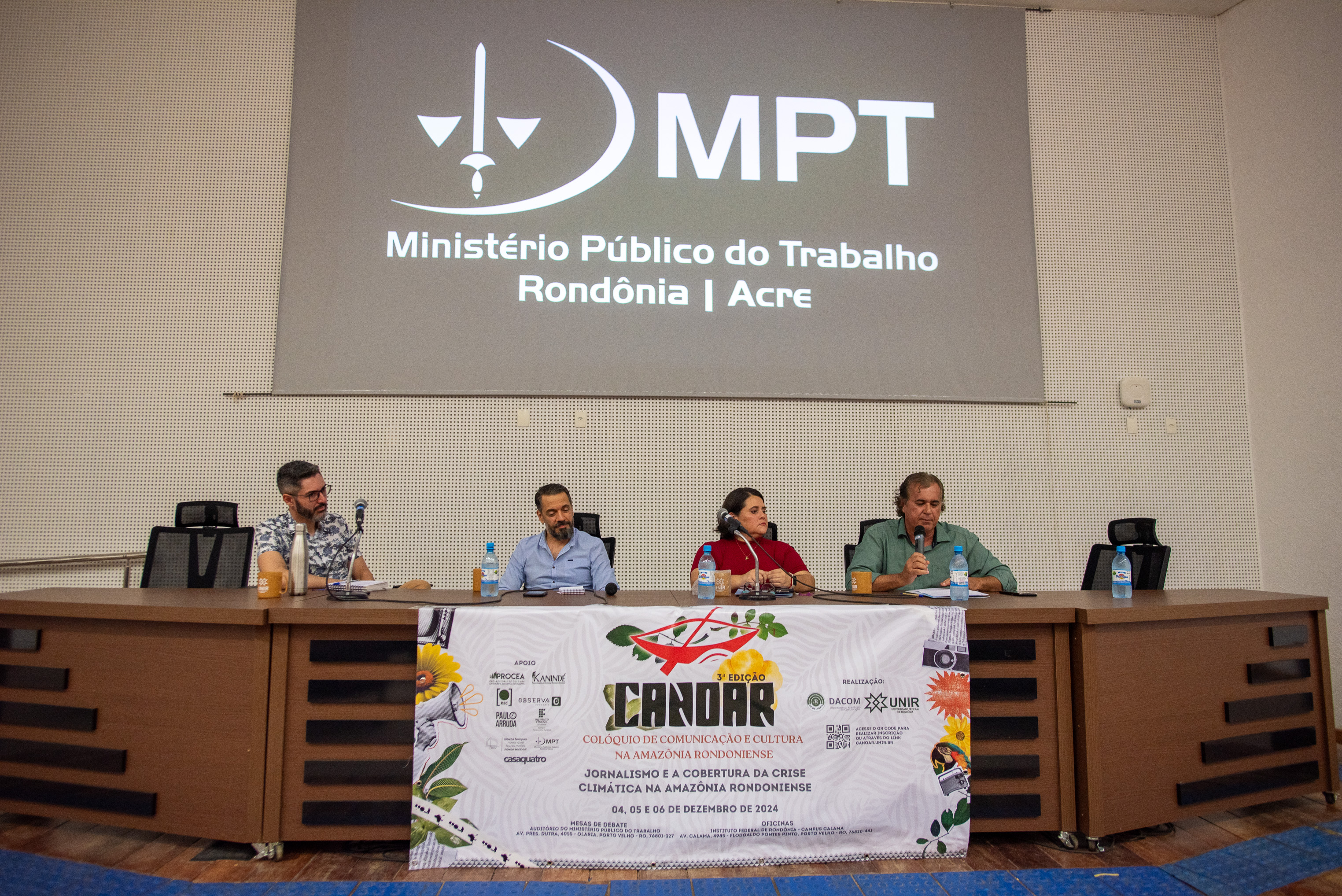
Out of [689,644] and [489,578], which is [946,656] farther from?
[489,578]

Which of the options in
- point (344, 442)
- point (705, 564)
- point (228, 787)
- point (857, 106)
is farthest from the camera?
point (857, 106)

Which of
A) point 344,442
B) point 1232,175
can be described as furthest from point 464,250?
point 1232,175

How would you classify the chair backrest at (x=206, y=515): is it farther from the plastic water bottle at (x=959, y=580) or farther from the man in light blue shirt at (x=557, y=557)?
the plastic water bottle at (x=959, y=580)

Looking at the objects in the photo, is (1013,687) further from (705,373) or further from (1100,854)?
(705,373)

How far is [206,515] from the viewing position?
329 centimetres

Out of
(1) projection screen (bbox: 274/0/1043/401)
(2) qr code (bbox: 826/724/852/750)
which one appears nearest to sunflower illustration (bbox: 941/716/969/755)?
(2) qr code (bbox: 826/724/852/750)

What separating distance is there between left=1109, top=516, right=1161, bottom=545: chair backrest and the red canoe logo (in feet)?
6.26

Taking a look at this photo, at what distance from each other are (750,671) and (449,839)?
0.99 meters

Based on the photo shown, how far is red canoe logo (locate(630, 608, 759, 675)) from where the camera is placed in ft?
7.10

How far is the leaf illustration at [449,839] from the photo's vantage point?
2.09 meters

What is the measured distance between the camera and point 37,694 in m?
2.27

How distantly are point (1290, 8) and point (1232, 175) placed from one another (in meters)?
0.89

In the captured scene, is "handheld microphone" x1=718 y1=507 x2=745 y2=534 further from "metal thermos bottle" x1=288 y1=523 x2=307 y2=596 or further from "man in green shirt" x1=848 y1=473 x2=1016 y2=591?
"metal thermos bottle" x1=288 y1=523 x2=307 y2=596

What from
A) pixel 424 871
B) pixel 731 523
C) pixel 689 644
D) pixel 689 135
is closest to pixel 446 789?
pixel 424 871
